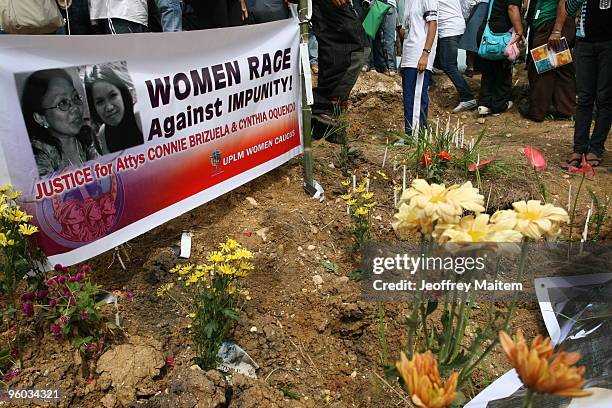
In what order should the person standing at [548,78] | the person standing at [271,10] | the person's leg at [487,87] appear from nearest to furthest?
the person standing at [271,10]
the person standing at [548,78]
the person's leg at [487,87]

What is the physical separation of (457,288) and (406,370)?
51 cm

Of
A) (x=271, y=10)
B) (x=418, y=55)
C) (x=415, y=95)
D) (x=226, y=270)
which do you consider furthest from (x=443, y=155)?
(x=226, y=270)

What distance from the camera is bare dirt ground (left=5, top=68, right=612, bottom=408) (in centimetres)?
227

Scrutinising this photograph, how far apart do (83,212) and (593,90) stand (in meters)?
4.09

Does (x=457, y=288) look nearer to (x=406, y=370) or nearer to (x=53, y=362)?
(x=406, y=370)

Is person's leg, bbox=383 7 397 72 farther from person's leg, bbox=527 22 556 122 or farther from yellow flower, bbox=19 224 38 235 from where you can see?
yellow flower, bbox=19 224 38 235

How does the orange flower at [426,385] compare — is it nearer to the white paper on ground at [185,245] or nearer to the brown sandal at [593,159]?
the white paper on ground at [185,245]

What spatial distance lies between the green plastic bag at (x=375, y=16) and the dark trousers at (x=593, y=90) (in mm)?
2466

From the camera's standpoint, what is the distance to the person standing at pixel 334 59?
4.39m

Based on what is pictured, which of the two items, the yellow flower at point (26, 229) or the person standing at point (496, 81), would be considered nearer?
the yellow flower at point (26, 229)

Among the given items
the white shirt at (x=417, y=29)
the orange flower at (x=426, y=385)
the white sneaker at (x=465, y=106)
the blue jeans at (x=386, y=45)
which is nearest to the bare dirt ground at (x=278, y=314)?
the white shirt at (x=417, y=29)

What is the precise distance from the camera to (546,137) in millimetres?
5688

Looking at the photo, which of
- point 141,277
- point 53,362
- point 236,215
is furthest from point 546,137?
point 53,362

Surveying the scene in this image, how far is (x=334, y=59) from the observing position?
14.8 ft
